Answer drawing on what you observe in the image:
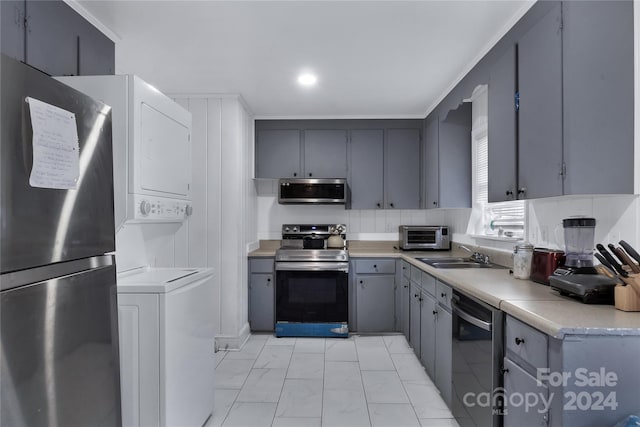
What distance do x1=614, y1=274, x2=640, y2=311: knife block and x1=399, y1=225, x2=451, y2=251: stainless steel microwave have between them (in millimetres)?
2480

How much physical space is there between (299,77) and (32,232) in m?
2.33

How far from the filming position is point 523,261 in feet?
6.68

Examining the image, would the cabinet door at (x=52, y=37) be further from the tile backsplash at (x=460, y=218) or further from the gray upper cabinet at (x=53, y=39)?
the tile backsplash at (x=460, y=218)

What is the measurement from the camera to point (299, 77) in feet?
9.46

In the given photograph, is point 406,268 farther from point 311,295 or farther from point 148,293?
point 148,293

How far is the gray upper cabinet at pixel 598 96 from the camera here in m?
1.50

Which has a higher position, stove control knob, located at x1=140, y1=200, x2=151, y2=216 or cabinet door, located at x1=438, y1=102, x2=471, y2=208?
cabinet door, located at x1=438, y1=102, x2=471, y2=208

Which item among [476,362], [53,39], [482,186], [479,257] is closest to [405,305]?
[479,257]

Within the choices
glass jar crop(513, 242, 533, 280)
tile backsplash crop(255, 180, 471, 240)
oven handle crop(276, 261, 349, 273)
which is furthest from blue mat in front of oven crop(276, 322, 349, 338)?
glass jar crop(513, 242, 533, 280)

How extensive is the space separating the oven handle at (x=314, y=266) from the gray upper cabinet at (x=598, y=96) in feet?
7.78

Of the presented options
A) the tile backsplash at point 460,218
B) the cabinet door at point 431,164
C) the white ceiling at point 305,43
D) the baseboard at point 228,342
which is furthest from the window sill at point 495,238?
the baseboard at point 228,342

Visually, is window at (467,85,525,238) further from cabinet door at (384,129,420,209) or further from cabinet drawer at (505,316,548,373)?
cabinet drawer at (505,316,548,373)

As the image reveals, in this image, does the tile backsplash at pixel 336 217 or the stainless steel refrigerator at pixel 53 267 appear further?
the tile backsplash at pixel 336 217

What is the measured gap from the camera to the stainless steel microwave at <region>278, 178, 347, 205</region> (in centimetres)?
385
